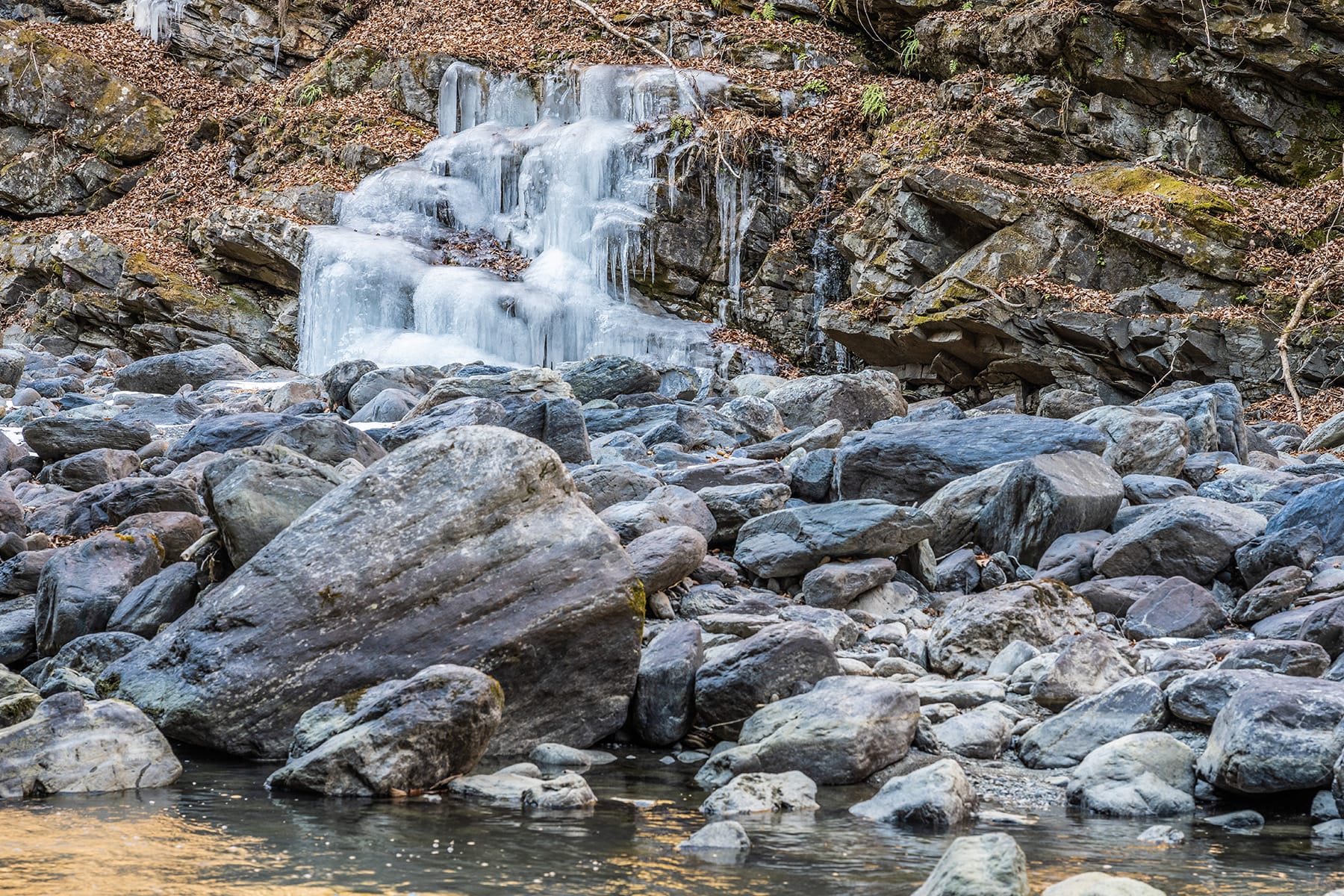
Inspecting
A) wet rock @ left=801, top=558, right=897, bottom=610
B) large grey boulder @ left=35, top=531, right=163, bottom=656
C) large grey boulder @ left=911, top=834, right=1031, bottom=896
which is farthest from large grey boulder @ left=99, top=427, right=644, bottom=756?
large grey boulder @ left=911, top=834, right=1031, bottom=896

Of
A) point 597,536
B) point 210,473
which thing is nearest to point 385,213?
point 210,473

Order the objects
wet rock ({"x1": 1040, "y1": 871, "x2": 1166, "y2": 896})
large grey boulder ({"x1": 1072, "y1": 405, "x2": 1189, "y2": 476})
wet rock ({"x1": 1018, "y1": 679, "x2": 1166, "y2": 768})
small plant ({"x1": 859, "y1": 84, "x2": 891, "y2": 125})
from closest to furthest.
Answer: wet rock ({"x1": 1040, "y1": 871, "x2": 1166, "y2": 896}) < wet rock ({"x1": 1018, "y1": 679, "x2": 1166, "y2": 768}) < large grey boulder ({"x1": 1072, "y1": 405, "x2": 1189, "y2": 476}) < small plant ({"x1": 859, "y1": 84, "x2": 891, "y2": 125})

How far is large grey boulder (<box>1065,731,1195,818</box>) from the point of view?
3752 millimetres

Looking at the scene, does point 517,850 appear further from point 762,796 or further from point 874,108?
point 874,108

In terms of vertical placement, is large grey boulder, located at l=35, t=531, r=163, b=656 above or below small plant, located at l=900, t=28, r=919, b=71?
below

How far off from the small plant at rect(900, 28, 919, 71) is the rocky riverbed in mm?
13029

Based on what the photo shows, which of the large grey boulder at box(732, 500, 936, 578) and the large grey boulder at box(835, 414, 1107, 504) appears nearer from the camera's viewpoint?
the large grey boulder at box(732, 500, 936, 578)

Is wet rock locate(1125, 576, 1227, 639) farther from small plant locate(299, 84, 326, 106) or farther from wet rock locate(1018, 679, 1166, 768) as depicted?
small plant locate(299, 84, 326, 106)

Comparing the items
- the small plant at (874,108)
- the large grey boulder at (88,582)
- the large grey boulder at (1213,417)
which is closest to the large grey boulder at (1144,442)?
the large grey boulder at (1213,417)

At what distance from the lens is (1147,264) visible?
46.5 feet

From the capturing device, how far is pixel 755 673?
4590mm

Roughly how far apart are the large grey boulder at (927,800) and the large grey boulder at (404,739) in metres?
1.33

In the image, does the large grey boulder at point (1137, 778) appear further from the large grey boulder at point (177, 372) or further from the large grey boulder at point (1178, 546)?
the large grey boulder at point (177, 372)

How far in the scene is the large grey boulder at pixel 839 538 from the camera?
6.57 m
